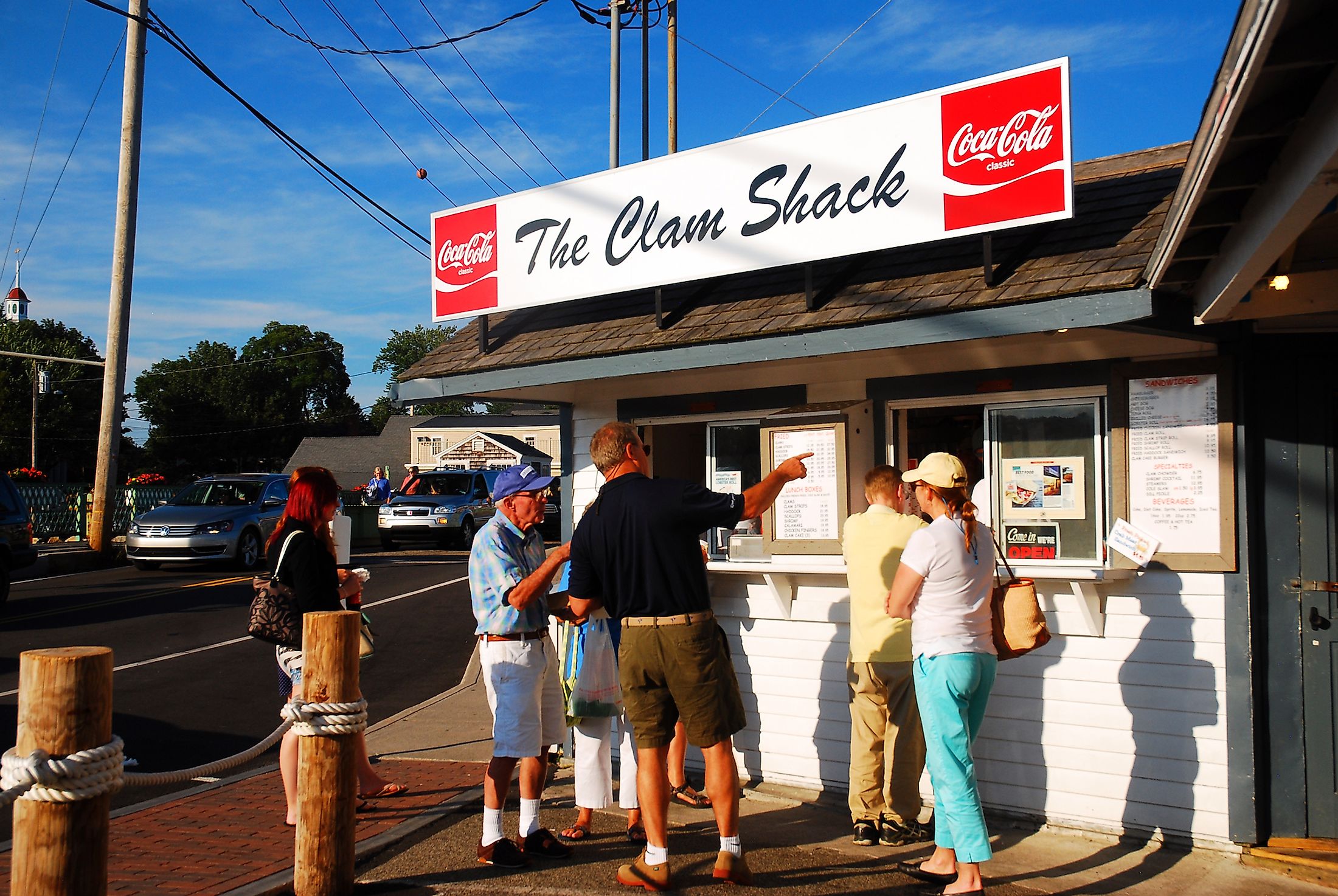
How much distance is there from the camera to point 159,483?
27.6 metres

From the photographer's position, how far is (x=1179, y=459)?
5.08 meters

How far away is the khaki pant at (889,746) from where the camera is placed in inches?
207

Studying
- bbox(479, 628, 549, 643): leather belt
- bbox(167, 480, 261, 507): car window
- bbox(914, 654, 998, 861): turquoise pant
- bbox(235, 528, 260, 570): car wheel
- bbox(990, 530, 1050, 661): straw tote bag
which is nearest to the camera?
bbox(914, 654, 998, 861): turquoise pant

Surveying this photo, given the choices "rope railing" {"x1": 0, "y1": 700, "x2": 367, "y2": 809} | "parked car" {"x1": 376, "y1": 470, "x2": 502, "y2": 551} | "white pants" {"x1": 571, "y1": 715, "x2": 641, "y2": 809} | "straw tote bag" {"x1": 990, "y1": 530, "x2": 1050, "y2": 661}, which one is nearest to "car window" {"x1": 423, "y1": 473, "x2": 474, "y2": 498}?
"parked car" {"x1": 376, "y1": 470, "x2": 502, "y2": 551}

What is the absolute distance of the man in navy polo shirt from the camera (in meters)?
4.34

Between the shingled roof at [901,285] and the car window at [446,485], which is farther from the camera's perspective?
the car window at [446,485]

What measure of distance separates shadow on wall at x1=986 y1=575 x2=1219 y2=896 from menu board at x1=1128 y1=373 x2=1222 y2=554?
10.1 inches

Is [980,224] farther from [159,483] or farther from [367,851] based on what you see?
[159,483]

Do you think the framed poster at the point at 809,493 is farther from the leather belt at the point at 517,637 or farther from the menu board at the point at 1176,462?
the leather belt at the point at 517,637

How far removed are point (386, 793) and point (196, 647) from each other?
20.3 feet

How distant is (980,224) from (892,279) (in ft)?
2.33

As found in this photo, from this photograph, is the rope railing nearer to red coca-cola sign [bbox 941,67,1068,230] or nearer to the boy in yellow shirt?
the boy in yellow shirt

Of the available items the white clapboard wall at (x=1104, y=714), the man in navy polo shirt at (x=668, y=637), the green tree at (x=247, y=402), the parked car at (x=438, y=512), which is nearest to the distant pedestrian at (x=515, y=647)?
the man in navy polo shirt at (x=668, y=637)

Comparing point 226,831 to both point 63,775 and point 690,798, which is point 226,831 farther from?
point 63,775
